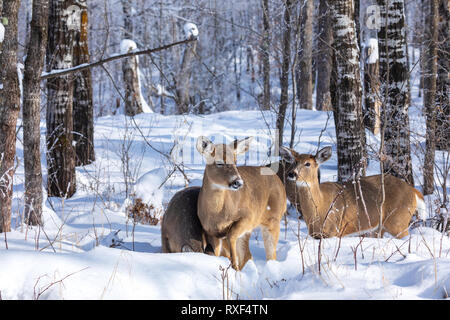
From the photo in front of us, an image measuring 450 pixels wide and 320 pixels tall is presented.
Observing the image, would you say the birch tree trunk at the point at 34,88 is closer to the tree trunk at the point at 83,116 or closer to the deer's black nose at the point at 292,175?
the deer's black nose at the point at 292,175

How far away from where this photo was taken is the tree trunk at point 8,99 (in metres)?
5.04

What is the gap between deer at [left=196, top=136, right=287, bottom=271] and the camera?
478 cm

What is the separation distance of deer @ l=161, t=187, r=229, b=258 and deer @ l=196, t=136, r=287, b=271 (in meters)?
0.10

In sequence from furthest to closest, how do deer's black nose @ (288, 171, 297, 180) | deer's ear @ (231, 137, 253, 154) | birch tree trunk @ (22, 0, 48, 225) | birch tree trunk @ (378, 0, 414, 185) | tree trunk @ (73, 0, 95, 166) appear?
tree trunk @ (73, 0, 95, 166) → birch tree trunk @ (378, 0, 414, 185) → deer's black nose @ (288, 171, 297, 180) → birch tree trunk @ (22, 0, 48, 225) → deer's ear @ (231, 137, 253, 154)

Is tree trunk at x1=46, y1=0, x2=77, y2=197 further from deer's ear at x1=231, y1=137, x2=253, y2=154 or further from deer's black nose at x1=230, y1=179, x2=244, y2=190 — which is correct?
deer's black nose at x1=230, y1=179, x2=244, y2=190

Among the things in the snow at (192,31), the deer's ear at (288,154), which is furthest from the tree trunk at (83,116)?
the deer's ear at (288,154)

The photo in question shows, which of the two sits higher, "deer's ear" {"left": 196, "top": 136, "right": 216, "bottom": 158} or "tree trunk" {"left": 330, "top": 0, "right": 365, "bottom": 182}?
"tree trunk" {"left": 330, "top": 0, "right": 365, "bottom": 182}

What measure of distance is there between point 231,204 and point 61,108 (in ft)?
14.5

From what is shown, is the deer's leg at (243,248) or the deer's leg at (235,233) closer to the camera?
the deer's leg at (235,233)

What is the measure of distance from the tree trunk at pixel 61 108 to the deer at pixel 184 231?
3530 mm

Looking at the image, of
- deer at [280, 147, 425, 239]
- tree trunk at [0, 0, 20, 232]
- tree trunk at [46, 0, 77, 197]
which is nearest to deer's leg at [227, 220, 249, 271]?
deer at [280, 147, 425, 239]

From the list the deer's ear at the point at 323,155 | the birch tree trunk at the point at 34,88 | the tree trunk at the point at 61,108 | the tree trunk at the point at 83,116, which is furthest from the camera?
the tree trunk at the point at 83,116

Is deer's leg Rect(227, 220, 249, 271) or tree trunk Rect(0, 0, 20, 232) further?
tree trunk Rect(0, 0, 20, 232)
